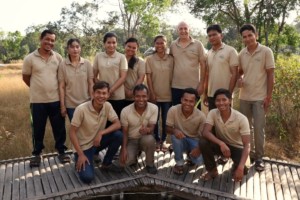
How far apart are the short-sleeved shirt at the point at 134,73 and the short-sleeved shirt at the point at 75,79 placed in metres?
0.57

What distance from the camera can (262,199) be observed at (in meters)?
4.00

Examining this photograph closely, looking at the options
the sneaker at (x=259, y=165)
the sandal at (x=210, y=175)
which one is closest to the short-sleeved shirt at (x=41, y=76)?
the sandal at (x=210, y=175)

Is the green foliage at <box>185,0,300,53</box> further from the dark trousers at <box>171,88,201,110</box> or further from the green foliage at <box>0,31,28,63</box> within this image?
the green foliage at <box>0,31,28,63</box>

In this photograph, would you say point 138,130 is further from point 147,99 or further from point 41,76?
point 41,76

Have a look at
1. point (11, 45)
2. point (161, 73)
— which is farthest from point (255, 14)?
point (11, 45)

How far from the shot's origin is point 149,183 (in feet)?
14.4

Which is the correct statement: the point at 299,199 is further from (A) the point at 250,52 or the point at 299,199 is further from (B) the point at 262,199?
(A) the point at 250,52

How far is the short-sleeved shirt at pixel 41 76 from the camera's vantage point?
15.3ft

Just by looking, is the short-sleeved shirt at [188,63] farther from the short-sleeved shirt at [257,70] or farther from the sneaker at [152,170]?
the sneaker at [152,170]

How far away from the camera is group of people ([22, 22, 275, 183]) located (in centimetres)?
434

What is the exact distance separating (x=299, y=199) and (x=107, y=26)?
28417 millimetres

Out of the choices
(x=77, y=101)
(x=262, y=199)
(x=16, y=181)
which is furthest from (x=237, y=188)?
(x=16, y=181)

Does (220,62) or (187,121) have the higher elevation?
(220,62)

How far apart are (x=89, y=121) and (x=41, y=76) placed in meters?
0.99
